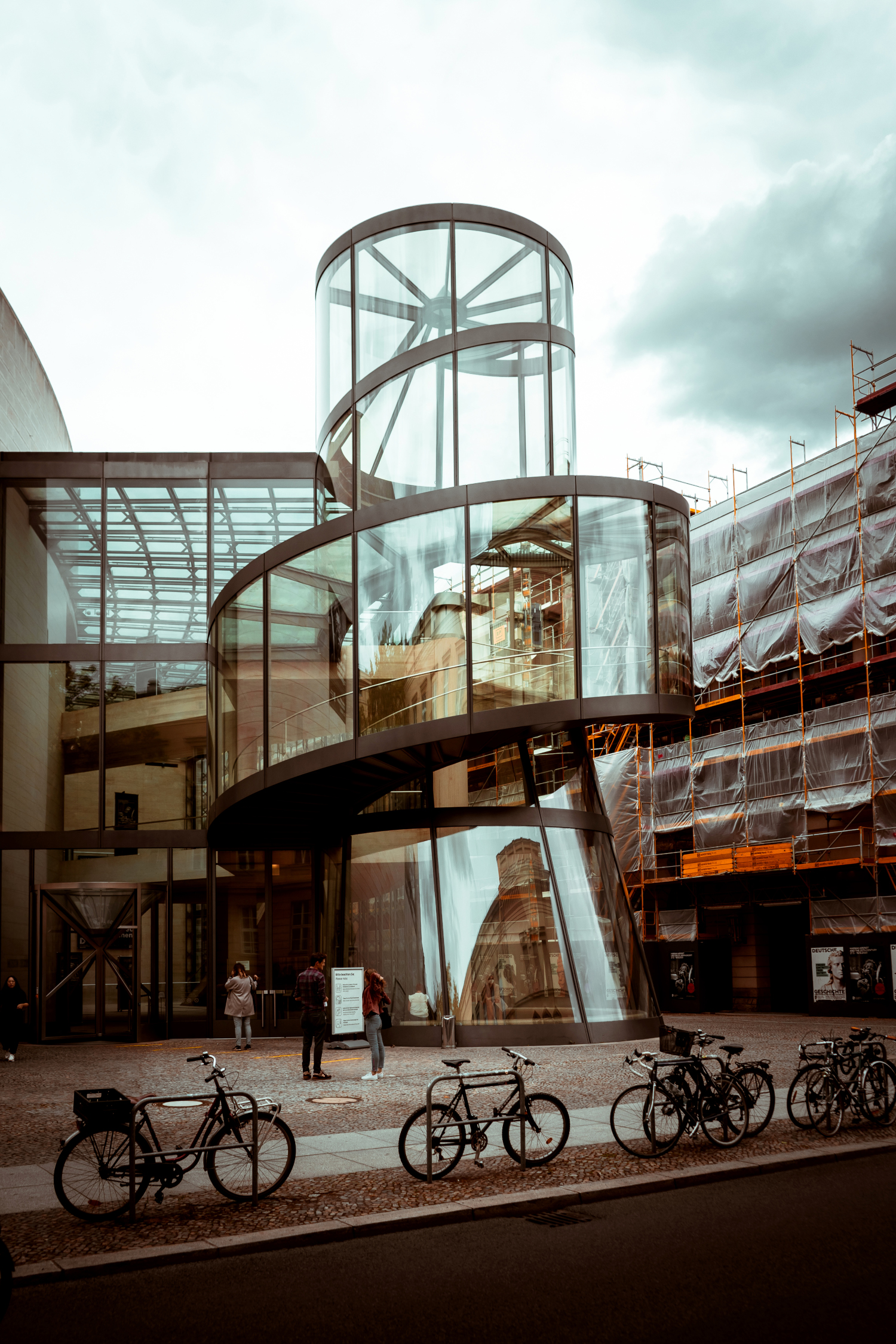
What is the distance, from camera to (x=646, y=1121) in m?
10.2

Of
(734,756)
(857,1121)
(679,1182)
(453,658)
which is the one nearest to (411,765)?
(453,658)

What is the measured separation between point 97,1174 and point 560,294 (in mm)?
20526

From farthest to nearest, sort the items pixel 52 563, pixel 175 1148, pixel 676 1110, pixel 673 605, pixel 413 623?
pixel 52 563
pixel 673 605
pixel 413 623
pixel 676 1110
pixel 175 1148

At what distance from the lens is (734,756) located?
3516 centimetres

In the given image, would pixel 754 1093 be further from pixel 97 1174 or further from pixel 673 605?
pixel 673 605

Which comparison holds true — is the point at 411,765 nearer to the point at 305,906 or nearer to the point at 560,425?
the point at 305,906

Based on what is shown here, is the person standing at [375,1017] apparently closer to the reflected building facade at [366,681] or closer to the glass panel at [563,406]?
the reflected building facade at [366,681]

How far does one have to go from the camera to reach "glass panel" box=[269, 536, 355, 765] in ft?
72.0

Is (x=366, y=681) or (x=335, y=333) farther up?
(x=335, y=333)

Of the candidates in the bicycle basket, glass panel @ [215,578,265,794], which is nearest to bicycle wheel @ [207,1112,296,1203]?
the bicycle basket

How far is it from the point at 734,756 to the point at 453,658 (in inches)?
665

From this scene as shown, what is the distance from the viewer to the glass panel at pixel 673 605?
2075 centimetres

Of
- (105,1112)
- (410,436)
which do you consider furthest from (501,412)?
(105,1112)

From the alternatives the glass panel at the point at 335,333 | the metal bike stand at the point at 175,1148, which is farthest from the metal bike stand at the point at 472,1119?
the glass panel at the point at 335,333
